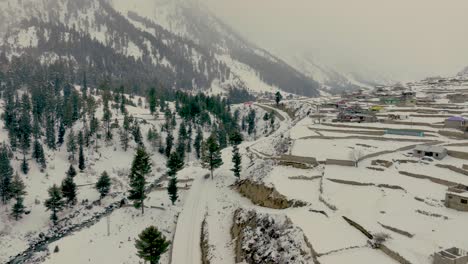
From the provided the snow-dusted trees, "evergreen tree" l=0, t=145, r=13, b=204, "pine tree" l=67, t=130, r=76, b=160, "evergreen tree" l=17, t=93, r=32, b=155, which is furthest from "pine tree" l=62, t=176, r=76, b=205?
the snow-dusted trees

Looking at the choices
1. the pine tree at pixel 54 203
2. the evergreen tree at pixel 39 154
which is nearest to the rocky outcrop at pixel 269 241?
the pine tree at pixel 54 203

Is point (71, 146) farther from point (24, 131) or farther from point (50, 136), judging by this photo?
point (24, 131)

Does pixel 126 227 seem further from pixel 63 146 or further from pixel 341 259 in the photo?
pixel 63 146

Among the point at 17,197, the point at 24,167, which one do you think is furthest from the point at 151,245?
the point at 24,167

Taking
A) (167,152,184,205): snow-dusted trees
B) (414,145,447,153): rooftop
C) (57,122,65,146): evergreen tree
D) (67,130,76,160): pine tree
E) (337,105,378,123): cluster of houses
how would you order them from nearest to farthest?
(414,145,447,153): rooftop
(167,152,184,205): snow-dusted trees
(337,105,378,123): cluster of houses
(67,130,76,160): pine tree
(57,122,65,146): evergreen tree

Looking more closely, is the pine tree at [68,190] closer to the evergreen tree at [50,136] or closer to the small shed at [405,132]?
the evergreen tree at [50,136]

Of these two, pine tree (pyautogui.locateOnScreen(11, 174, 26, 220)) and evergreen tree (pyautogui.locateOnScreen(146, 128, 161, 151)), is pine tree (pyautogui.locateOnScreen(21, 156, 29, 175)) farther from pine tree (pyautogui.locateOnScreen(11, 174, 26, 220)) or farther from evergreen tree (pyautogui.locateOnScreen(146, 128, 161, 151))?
evergreen tree (pyautogui.locateOnScreen(146, 128, 161, 151))

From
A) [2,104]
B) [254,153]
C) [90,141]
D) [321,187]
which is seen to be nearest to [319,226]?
[321,187]
